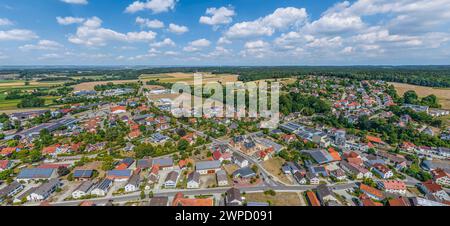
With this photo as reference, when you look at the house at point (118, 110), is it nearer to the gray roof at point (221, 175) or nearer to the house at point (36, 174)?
the house at point (36, 174)

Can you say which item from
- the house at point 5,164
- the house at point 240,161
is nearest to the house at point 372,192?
the house at point 240,161

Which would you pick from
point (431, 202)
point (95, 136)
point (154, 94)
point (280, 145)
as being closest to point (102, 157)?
point (95, 136)

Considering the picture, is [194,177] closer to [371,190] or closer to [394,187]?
[371,190]

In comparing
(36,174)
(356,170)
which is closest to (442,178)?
(356,170)

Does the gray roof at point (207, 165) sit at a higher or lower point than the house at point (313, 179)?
higher

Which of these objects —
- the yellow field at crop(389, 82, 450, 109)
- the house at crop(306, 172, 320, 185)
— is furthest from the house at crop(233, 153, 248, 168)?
the yellow field at crop(389, 82, 450, 109)

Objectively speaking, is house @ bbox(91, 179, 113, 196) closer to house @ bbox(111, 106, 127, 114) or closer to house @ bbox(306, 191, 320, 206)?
house @ bbox(306, 191, 320, 206)
